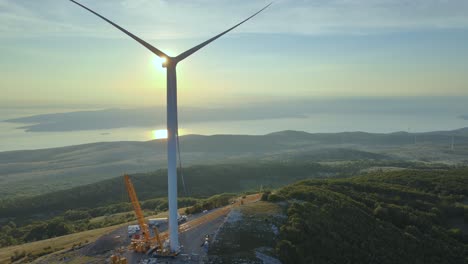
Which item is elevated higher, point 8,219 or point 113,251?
point 113,251

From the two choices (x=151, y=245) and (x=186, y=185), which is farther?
(x=186, y=185)

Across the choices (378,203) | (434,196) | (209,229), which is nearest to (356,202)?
(378,203)

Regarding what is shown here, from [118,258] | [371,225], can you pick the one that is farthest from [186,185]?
[118,258]

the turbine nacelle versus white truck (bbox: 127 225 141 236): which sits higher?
the turbine nacelle

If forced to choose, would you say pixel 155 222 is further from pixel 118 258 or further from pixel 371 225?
pixel 371 225

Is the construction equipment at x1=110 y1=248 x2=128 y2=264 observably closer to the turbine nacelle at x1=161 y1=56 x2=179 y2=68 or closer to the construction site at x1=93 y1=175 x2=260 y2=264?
the construction site at x1=93 y1=175 x2=260 y2=264

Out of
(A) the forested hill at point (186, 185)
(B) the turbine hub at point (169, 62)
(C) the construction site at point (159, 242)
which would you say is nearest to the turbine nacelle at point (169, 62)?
(B) the turbine hub at point (169, 62)

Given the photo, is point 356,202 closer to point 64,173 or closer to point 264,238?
point 264,238

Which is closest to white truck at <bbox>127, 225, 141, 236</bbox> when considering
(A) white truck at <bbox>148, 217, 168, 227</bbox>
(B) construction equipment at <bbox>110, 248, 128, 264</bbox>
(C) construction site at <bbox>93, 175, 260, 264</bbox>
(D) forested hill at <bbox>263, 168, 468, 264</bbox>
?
(C) construction site at <bbox>93, 175, 260, 264</bbox>
